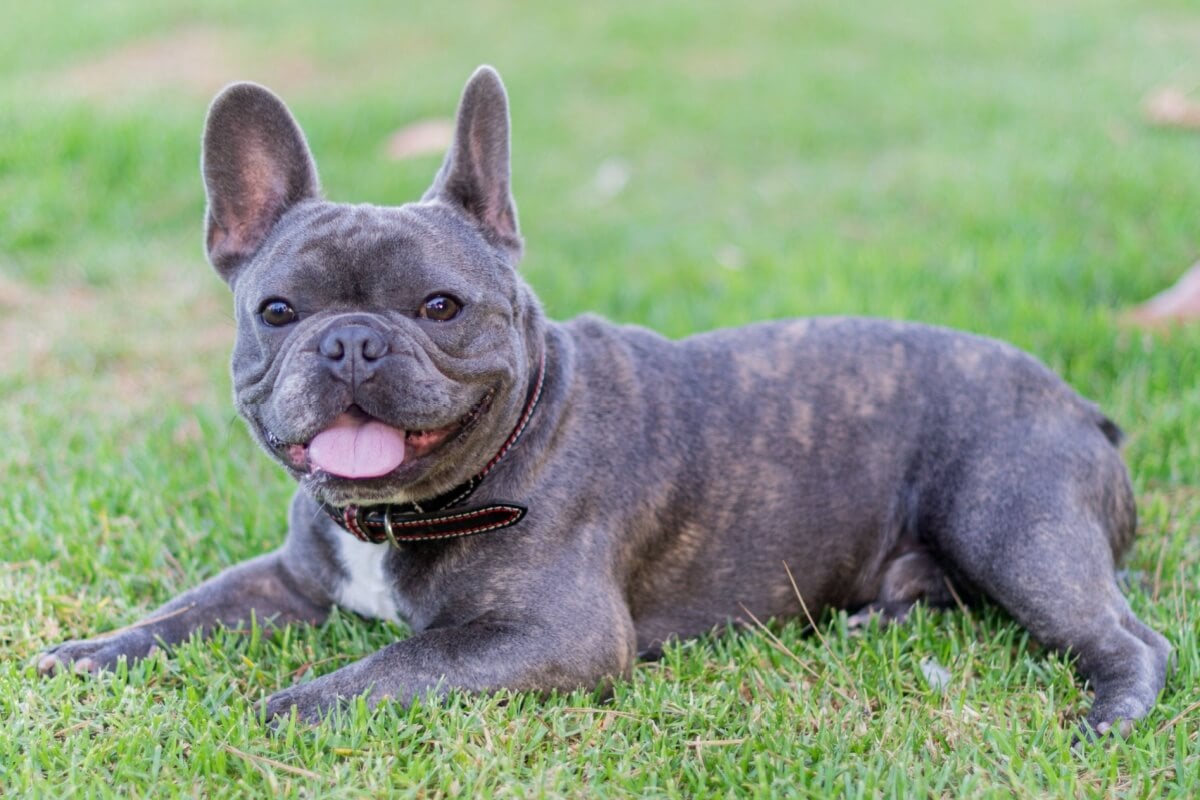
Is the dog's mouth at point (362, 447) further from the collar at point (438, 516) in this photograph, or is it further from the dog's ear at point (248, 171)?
the dog's ear at point (248, 171)

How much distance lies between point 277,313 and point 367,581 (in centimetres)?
95

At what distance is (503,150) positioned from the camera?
4125 mm

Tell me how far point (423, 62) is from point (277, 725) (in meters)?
10.9

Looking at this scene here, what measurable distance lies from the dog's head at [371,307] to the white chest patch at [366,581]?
1.19 ft

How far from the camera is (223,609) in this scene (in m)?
4.22

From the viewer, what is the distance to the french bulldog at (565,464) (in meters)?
3.60

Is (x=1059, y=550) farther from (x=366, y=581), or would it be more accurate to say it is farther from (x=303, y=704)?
(x=303, y=704)

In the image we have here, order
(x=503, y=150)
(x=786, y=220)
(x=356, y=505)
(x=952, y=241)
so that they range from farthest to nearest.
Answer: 1. (x=786, y=220)
2. (x=952, y=241)
3. (x=503, y=150)
4. (x=356, y=505)

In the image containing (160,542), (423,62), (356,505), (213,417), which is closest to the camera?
(356,505)

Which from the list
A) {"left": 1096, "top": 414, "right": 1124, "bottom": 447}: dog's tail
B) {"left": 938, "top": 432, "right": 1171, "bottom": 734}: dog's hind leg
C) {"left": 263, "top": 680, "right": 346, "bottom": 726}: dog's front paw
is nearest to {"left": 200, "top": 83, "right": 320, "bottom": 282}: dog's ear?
{"left": 263, "top": 680, "right": 346, "bottom": 726}: dog's front paw

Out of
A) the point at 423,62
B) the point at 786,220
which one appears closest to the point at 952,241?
the point at 786,220

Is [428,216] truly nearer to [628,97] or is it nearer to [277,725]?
[277,725]

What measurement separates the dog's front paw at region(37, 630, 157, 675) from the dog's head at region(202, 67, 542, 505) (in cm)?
84

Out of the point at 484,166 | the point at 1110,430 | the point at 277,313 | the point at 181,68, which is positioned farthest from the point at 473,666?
the point at 181,68
